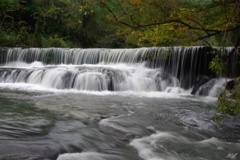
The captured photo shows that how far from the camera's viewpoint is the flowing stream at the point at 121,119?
13.6 feet

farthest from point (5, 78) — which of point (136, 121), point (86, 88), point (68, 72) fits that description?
point (136, 121)

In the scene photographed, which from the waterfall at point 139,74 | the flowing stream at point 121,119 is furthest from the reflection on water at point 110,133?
the waterfall at point 139,74

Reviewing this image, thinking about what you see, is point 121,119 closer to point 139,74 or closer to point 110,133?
point 110,133

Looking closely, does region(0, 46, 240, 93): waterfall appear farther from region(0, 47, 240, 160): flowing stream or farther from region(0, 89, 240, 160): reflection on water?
region(0, 89, 240, 160): reflection on water

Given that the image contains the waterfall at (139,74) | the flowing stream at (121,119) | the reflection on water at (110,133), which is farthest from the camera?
the waterfall at (139,74)

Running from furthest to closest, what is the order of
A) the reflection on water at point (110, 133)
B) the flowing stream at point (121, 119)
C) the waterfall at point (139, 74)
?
the waterfall at point (139, 74) → the flowing stream at point (121, 119) → the reflection on water at point (110, 133)

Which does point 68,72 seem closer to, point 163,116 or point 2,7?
point 163,116

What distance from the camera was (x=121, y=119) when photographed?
6199 mm

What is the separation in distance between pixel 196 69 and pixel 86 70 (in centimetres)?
518

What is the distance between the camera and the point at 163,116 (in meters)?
6.84

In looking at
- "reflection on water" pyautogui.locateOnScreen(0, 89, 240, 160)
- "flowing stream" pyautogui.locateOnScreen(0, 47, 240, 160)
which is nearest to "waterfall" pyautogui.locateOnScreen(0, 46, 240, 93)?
"flowing stream" pyautogui.locateOnScreen(0, 47, 240, 160)

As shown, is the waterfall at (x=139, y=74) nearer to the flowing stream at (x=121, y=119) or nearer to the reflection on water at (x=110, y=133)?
the flowing stream at (x=121, y=119)

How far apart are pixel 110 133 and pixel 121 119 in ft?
3.82

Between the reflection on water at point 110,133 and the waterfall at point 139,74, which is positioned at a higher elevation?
the waterfall at point 139,74
